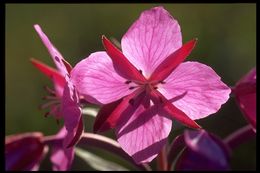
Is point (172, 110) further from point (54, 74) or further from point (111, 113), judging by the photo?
point (54, 74)

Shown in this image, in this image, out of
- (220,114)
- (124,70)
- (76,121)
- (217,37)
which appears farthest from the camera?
(217,37)

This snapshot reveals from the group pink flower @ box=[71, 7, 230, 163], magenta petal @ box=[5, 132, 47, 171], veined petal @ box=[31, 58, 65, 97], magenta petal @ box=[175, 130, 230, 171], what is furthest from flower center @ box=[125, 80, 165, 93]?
magenta petal @ box=[5, 132, 47, 171]

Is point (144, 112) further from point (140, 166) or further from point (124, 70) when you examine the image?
point (140, 166)

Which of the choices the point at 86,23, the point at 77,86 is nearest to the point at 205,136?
the point at 77,86

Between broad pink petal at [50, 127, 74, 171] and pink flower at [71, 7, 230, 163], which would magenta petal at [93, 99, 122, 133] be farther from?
broad pink petal at [50, 127, 74, 171]

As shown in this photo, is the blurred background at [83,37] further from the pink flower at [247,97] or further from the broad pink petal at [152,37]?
the broad pink petal at [152,37]

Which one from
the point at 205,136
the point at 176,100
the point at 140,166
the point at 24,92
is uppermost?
the point at 176,100
